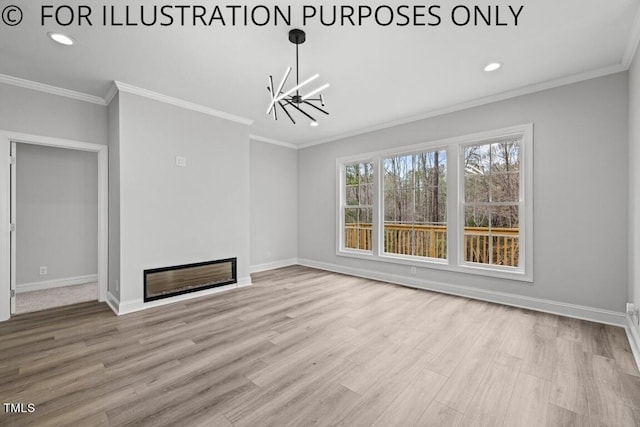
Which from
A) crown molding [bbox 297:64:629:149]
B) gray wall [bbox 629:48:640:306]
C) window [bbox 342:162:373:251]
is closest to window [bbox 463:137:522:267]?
crown molding [bbox 297:64:629:149]

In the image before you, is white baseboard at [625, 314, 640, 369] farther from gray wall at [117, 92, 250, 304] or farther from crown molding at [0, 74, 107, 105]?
crown molding at [0, 74, 107, 105]

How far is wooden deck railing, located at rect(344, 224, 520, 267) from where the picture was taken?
12.6 feet

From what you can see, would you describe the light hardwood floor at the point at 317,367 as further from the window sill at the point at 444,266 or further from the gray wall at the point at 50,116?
the gray wall at the point at 50,116

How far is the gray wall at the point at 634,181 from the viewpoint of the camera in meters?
2.49

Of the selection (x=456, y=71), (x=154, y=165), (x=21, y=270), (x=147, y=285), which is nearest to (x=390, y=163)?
(x=456, y=71)

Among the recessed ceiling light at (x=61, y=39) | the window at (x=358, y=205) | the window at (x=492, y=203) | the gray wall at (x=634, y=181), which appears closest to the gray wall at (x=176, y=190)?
the recessed ceiling light at (x=61, y=39)

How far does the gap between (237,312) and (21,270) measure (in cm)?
369

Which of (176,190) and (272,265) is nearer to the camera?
(176,190)

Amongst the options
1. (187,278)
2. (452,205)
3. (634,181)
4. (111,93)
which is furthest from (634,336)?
(111,93)

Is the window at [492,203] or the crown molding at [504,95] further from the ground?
the crown molding at [504,95]

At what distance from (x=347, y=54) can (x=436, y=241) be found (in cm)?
316

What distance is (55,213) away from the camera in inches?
182

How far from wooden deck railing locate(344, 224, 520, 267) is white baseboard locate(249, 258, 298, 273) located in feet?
4.60

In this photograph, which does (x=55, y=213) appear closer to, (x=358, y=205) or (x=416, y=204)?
(x=358, y=205)
